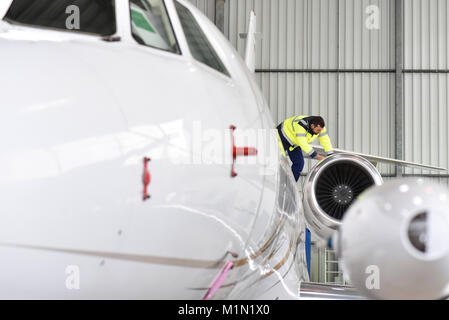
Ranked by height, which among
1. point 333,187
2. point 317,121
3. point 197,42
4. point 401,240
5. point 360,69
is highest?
point 360,69

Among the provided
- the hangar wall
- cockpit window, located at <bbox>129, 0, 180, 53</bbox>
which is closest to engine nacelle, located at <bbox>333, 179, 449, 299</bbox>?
cockpit window, located at <bbox>129, 0, 180, 53</bbox>

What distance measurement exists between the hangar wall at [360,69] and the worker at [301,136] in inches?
397

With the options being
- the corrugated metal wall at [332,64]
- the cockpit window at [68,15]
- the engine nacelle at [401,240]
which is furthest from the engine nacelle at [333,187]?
the corrugated metal wall at [332,64]

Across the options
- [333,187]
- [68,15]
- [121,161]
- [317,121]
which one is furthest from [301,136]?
[121,161]

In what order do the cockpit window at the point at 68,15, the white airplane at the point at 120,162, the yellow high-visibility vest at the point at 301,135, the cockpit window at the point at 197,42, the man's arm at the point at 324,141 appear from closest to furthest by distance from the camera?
the white airplane at the point at 120,162 < the cockpit window at the point at 68,15 < the cockpit window at the point at 197,42 < the yellow high-visibility vest at the point at 301,135 < the man's arm at the point at 324,141

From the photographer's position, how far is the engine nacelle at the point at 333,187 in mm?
6625

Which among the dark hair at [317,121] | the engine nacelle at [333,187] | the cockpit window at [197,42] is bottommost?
the engine nacelle at [333,187]

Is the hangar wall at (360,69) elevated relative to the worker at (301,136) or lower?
elevated

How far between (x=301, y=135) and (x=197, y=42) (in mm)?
4882

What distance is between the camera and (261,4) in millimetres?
18797

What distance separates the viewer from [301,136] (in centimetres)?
820

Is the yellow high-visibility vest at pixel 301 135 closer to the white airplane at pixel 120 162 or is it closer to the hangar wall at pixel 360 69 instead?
the white airplane at pixel 120 162

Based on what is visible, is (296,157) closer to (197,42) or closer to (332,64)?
(197,42)

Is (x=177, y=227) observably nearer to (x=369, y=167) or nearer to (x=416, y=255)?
(x=416, y=255)
